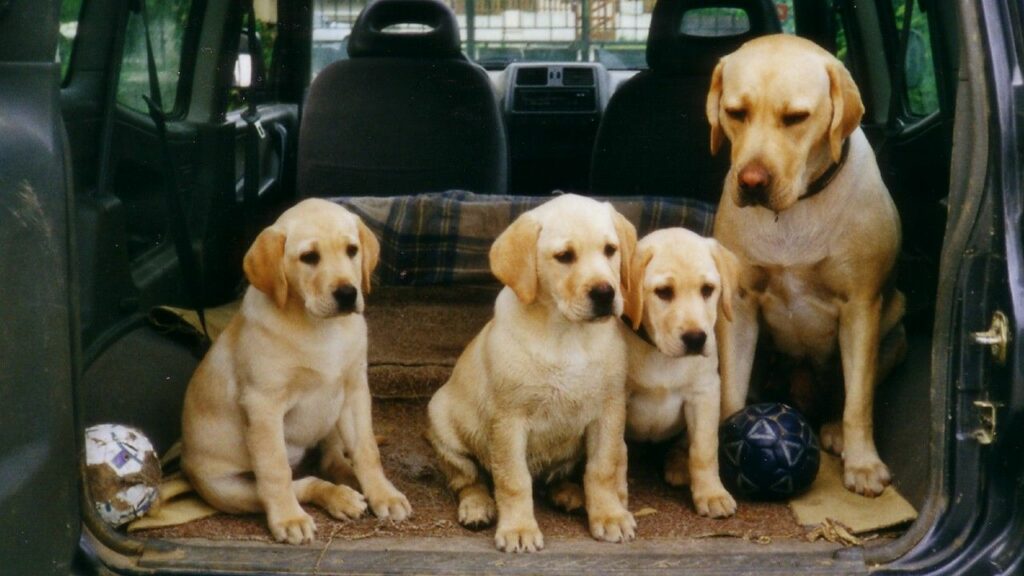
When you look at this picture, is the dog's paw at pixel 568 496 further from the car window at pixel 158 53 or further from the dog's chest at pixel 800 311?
the car window at pixel 158 53

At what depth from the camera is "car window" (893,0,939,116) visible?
394 cm

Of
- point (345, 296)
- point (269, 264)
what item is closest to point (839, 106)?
point (345, 296)

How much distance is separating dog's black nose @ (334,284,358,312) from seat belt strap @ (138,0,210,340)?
1073mm

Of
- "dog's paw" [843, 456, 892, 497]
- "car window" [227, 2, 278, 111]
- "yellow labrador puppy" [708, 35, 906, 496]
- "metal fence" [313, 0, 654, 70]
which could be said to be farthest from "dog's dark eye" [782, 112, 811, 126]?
"car window" [227, 2, 278, 111]

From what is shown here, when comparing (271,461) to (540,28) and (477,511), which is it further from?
(540,28)

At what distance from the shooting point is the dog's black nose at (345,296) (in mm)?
2939

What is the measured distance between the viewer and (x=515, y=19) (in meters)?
5.68

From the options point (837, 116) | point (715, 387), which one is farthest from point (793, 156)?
point (715, 387)

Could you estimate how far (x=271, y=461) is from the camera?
3.00 m

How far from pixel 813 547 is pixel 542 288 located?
0.86 metres

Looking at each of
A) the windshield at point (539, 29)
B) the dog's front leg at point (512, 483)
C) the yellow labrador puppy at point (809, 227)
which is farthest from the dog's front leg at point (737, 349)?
the windshield at point (539, 29)

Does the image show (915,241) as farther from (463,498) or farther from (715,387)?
(463,498)

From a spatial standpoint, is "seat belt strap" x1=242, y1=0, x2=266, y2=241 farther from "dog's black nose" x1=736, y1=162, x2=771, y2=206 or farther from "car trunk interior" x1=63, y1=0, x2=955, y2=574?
"dog's black nose" x1=736, y1=162, x2=771, y2=206

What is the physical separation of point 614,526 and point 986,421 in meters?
0.91
